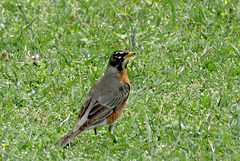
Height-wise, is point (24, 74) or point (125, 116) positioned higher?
point (24, 74)

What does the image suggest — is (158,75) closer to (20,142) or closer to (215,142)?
(215,142)

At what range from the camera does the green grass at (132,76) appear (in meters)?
5.95

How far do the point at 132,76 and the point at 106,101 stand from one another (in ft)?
5.05

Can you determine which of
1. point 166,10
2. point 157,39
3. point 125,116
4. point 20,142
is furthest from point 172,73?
point 20,142

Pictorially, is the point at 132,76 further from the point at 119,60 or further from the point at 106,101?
the point at 106,101

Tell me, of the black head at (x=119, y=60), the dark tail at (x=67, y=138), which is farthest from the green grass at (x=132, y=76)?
the black head at (x=119, y=60)

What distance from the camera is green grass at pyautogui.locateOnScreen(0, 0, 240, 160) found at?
234 inches

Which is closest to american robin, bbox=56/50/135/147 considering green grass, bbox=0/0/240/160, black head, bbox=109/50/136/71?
black head, bbox=109/50/136/71

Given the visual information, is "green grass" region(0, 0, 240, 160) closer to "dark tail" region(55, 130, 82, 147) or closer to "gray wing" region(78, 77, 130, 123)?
"dark tail" region(55, 130, 82, 147)

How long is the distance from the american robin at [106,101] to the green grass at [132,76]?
0.19 metres

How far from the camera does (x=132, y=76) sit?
7895 mm

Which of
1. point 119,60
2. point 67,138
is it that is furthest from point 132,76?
point 67,138

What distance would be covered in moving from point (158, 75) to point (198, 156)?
8.40 feet

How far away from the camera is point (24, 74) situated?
7.75 meters
